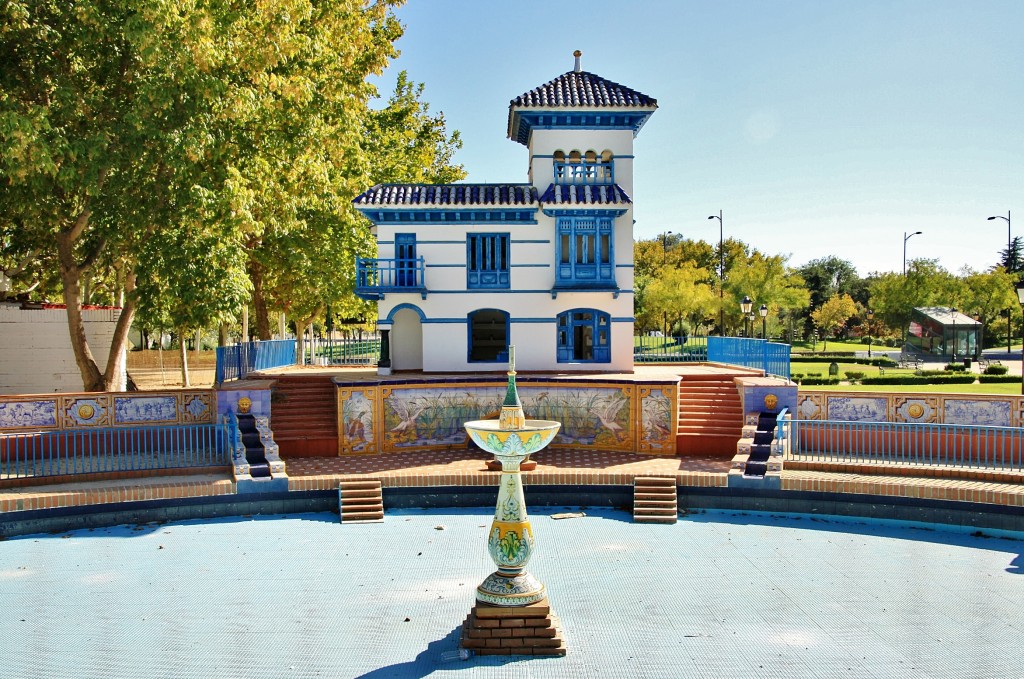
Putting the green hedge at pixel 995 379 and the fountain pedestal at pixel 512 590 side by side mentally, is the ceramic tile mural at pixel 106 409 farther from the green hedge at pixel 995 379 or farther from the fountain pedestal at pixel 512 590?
the green hedge at pixel 995 379

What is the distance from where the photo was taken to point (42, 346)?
936 inches

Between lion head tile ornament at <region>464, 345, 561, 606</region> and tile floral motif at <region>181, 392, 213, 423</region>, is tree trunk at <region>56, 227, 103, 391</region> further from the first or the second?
lion head tile ornament at <region>464, 345, 561, 606</region>

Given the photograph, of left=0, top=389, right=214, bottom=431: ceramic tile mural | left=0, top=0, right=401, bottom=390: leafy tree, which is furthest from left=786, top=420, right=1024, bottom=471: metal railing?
left=0, top=0, right=401, bottom=390: leafy tree

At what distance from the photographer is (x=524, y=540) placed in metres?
8.63

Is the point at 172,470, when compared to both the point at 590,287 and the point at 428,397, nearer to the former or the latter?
the point at 428,397

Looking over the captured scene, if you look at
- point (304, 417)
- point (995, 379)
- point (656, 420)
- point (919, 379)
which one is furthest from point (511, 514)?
point (995, 379)

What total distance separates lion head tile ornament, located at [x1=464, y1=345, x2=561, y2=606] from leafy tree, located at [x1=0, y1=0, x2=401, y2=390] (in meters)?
11.6

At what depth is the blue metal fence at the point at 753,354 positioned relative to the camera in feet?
64.4

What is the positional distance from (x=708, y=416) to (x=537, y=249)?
693 cm

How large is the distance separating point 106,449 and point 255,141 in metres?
8.24

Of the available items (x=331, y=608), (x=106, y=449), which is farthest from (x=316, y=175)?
(x=331, y=608)

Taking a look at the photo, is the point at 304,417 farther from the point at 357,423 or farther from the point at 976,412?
the point at 976,412

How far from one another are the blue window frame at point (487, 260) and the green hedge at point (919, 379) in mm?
16647

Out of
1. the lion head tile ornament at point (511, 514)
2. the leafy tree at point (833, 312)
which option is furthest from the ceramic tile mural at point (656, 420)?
the leafy tree at point (833, 312)
